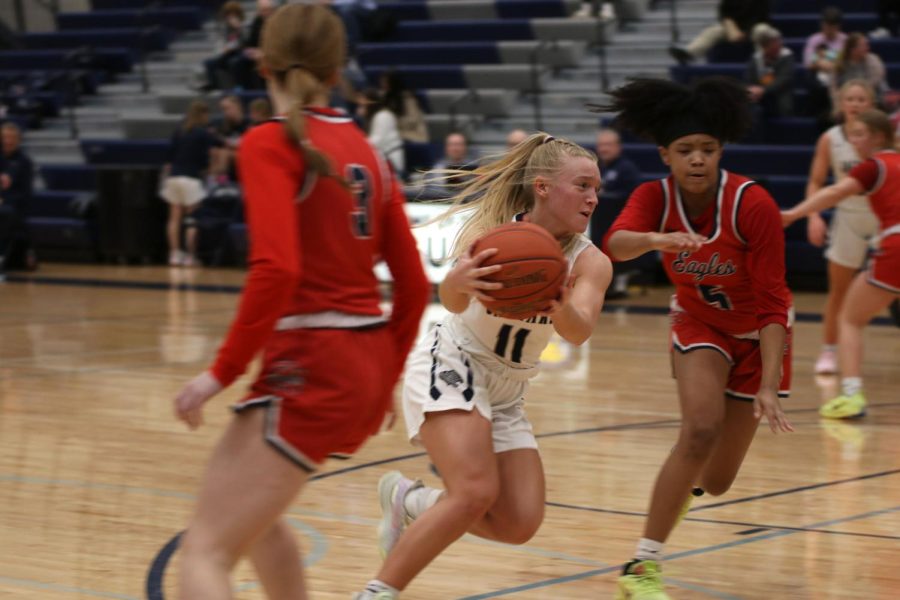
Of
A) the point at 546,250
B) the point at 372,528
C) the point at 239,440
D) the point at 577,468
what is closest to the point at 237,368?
the point at 239,440

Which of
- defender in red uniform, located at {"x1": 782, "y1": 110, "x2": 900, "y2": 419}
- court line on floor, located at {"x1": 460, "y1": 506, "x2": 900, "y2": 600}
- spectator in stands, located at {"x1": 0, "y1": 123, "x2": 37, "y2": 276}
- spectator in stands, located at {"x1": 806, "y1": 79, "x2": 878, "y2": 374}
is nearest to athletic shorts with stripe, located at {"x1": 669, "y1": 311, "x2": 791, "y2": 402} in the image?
court line on floor, located at {"x1": 460, "y1": 506, "x2": 900, "y2": 600}

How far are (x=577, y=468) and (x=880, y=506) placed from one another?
1.24 m

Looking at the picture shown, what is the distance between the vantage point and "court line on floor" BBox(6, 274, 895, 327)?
10.9 meters

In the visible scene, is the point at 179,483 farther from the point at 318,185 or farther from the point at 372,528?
the point at 318,185

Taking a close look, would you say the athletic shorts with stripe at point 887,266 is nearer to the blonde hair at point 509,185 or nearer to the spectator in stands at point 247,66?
the blonde hair at point 509,185

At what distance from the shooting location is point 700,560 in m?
4.33

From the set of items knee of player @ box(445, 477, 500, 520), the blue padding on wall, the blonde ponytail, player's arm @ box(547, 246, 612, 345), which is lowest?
the blue padding on wall

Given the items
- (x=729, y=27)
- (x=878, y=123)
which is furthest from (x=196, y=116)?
(x=878, y=123)

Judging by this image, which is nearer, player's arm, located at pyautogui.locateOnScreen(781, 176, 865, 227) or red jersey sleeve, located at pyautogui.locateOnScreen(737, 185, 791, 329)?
red jersey sleeve, located at pyautogui.locateOnScreen(737, 185, 791, 329)

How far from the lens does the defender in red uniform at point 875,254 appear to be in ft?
22.3

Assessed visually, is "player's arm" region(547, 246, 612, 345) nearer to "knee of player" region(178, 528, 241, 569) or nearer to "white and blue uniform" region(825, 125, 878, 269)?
"knee of player" region(178, 528, 241, 569)

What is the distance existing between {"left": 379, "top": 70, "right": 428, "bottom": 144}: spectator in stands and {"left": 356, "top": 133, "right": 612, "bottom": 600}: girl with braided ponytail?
10356 millimetres

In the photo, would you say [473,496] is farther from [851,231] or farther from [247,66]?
[247,66]

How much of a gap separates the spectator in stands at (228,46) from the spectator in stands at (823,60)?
284 inches
